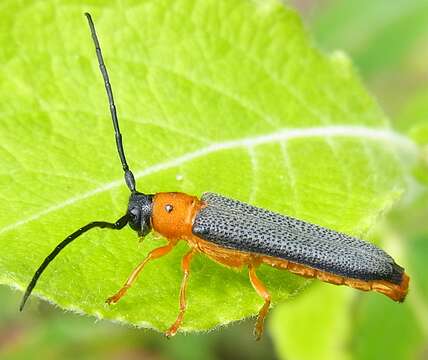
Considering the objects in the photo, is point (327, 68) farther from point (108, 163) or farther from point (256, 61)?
point (108, 163)

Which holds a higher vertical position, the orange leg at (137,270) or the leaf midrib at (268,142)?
the leaf midrib at (268,142)

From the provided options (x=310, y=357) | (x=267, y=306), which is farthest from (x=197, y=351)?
(x=267, y=306)

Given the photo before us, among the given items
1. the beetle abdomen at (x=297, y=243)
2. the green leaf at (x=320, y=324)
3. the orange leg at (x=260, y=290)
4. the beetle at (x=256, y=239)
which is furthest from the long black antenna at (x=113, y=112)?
the green leaf at (x=320, y=324)

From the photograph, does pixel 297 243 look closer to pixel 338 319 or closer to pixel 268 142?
pixel 268 142

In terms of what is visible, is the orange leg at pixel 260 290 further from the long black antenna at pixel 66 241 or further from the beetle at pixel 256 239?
the long black antenna at pixel 66 241

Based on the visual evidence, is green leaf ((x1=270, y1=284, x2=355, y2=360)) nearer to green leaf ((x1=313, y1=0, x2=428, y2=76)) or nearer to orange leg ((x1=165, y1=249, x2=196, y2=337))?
orange leg ((x1=165, y1=249, x2=196, y2=337))
